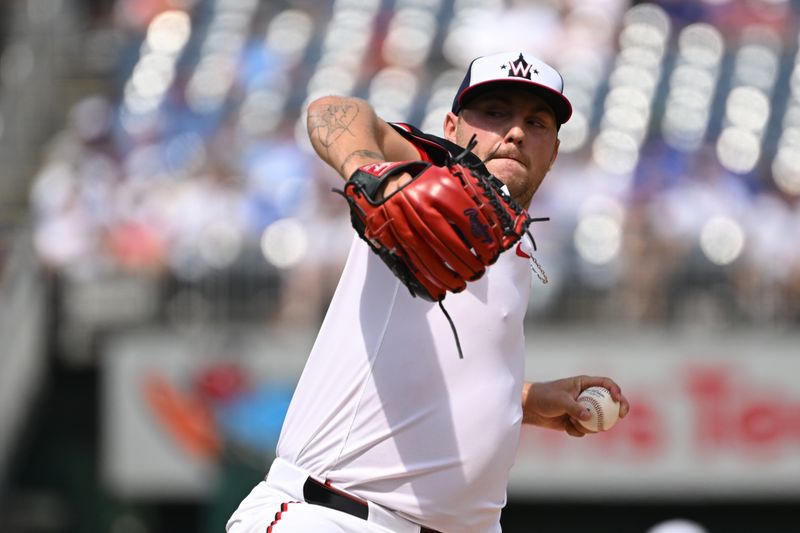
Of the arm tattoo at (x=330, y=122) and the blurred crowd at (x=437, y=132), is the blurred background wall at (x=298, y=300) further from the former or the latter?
the arm tattoo at (x=330, y=122)

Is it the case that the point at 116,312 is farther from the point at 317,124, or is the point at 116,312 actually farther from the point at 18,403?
the point at 317,124

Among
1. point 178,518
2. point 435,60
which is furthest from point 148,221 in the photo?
point 435,60

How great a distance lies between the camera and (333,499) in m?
2.88

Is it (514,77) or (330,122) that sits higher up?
(514,77)

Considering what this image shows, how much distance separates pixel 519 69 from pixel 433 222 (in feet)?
2.45

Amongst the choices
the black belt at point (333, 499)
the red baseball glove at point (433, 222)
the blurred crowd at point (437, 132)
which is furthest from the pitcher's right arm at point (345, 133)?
the blurred crowd at point (437, 132)

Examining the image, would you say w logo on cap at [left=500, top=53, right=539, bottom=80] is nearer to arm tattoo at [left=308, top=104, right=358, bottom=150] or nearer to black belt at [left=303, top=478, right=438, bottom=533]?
arm tattoo at [left=308, top=104, right=358, bottom=150]

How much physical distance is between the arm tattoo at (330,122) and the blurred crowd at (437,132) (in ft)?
22.8

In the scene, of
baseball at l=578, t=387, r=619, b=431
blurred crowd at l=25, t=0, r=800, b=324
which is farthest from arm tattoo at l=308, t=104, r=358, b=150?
blurred crowd at l=25, t=0, r=800, b=324

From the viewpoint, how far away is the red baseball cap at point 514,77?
3016 mm

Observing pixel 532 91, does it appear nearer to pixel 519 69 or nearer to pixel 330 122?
pixel 519 69

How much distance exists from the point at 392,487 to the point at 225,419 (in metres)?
7.20

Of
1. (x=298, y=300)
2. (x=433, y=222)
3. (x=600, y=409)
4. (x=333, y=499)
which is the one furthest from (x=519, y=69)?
(x=298, y=300)

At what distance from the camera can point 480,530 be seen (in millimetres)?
3062
